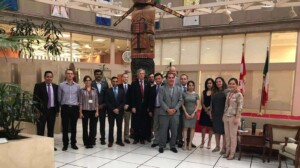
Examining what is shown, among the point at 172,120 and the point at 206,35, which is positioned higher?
the point at 206,35

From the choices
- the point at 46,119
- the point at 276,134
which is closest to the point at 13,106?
the point at 46,119

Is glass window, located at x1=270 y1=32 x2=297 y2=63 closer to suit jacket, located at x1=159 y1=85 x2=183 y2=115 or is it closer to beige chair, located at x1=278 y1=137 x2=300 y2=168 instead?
beige chair, located at x1=278 y1=137 x2=300 y2=168

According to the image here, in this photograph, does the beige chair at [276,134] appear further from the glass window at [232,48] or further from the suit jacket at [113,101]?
the glass window at [232,48]

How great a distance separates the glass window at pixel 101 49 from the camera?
37.3 feet

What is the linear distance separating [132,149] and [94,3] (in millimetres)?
3829

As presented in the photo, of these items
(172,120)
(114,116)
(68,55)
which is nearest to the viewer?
(172,120)

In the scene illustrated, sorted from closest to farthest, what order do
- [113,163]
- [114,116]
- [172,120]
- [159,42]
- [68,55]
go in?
[113,163] → [172,120] → [114,116] → [68,55] → [159,42]

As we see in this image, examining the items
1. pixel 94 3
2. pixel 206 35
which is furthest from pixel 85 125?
pixel 206 35

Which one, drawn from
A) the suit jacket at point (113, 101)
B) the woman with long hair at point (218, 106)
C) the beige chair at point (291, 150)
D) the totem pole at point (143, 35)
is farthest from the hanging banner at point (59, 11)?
the beige chair at point (291, 150)

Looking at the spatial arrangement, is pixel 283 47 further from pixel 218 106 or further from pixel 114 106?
pixel 114 106

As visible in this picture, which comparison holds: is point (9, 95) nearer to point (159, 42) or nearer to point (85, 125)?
point (85, 125)

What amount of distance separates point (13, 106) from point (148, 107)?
109 inches

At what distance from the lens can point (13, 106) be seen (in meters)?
2.94

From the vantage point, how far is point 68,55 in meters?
10.5
